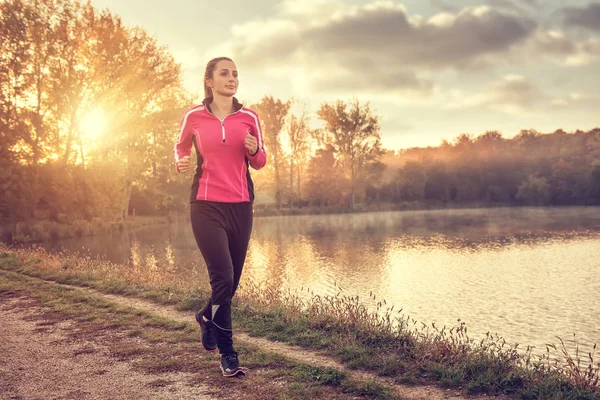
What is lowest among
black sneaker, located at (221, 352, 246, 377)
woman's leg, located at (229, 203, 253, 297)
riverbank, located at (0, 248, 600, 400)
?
riverbank, located at (0, 248, 600, 400)

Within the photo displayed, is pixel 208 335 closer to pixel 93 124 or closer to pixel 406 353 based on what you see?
pixel 406 353

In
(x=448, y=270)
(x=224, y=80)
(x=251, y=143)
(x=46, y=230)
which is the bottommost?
(x=448, y=270)

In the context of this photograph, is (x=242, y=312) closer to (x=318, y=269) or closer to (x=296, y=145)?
(x=318, y=269)

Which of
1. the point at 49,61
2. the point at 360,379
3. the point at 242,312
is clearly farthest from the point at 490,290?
the point at 49,61

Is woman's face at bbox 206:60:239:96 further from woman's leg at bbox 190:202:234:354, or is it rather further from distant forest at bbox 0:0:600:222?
distant forest at bbox 0:0:600:222

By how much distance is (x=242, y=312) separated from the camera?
782 cm

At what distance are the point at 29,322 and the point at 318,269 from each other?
498 inches

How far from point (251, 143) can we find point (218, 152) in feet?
1.07

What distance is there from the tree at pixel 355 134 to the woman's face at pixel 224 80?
62.0 metres

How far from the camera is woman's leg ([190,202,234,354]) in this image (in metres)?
4.56

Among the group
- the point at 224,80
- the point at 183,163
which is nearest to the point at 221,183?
the point at 183,163

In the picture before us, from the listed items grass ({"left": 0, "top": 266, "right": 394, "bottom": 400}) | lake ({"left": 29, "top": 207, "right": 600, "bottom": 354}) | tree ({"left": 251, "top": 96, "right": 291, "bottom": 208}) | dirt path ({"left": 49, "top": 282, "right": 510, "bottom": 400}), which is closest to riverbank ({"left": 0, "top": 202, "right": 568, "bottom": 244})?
lake ({"left": 29, "top": 207, "right": 600, "bottom": 354})

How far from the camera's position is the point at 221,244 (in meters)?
4.56

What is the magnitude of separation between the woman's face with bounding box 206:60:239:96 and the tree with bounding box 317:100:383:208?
6201 centimetres
